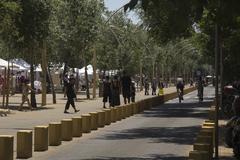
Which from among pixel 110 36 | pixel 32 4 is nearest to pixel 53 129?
pixel 32 4

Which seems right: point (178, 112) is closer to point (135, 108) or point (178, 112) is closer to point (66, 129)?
point (135, 108)

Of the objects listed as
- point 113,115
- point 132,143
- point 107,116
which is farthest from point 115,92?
point 132,143

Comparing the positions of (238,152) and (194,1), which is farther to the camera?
(238,152)

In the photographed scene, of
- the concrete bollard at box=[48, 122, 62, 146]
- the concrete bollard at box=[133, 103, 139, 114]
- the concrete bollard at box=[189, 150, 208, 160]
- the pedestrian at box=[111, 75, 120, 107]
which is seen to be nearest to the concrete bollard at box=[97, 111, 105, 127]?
the concrete bollard at box=[48, 122, 62, 146]

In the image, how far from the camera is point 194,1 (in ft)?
36.4

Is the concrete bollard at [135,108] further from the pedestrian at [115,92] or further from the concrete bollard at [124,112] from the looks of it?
the concrete bollard at [124,112]

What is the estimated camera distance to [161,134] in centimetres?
2000

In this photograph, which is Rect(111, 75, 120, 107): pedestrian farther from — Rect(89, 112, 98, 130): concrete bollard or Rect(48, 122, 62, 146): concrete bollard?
Rect(48, 122, 62, 146): concrete bollard

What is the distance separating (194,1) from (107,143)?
6857 mm

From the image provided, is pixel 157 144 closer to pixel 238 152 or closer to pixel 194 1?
pixel 238 152

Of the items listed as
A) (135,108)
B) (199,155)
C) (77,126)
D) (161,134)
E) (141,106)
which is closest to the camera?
(199,155)

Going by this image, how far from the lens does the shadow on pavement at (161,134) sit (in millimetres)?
18156

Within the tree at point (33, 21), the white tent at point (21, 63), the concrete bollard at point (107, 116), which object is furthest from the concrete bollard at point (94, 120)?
the white tent at point (21, 63)

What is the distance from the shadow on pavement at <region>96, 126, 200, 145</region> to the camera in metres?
18.2
